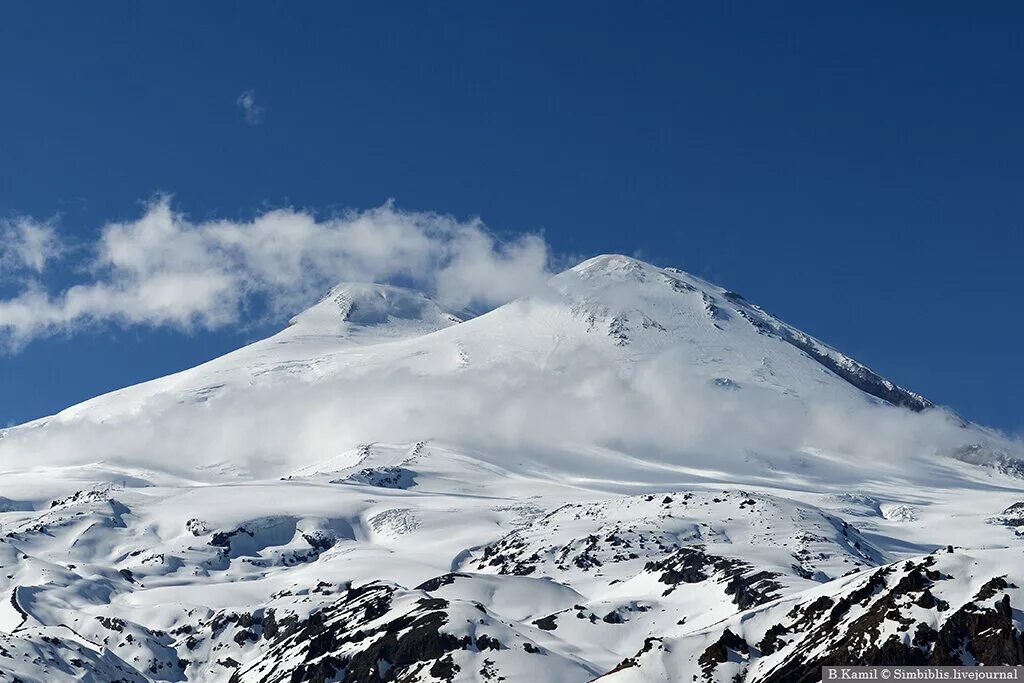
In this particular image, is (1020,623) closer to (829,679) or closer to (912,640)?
(912,640)

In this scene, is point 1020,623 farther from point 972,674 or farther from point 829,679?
point 829,679

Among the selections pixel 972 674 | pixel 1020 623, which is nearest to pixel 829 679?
pixel 972 674

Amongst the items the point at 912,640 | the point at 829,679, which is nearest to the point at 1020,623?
the point at 912,640

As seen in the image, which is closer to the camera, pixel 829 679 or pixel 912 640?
pixel 829 679

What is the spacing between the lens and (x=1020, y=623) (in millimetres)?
195500

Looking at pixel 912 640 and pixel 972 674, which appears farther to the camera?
pixel 912 640

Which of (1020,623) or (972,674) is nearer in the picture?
(972,674)

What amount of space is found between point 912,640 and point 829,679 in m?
22.3

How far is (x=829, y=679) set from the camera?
597 ft

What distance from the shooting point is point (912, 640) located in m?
199

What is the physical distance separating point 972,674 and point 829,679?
16.7 meters

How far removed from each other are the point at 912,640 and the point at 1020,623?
1325 cm

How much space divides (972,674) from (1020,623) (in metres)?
16.4
